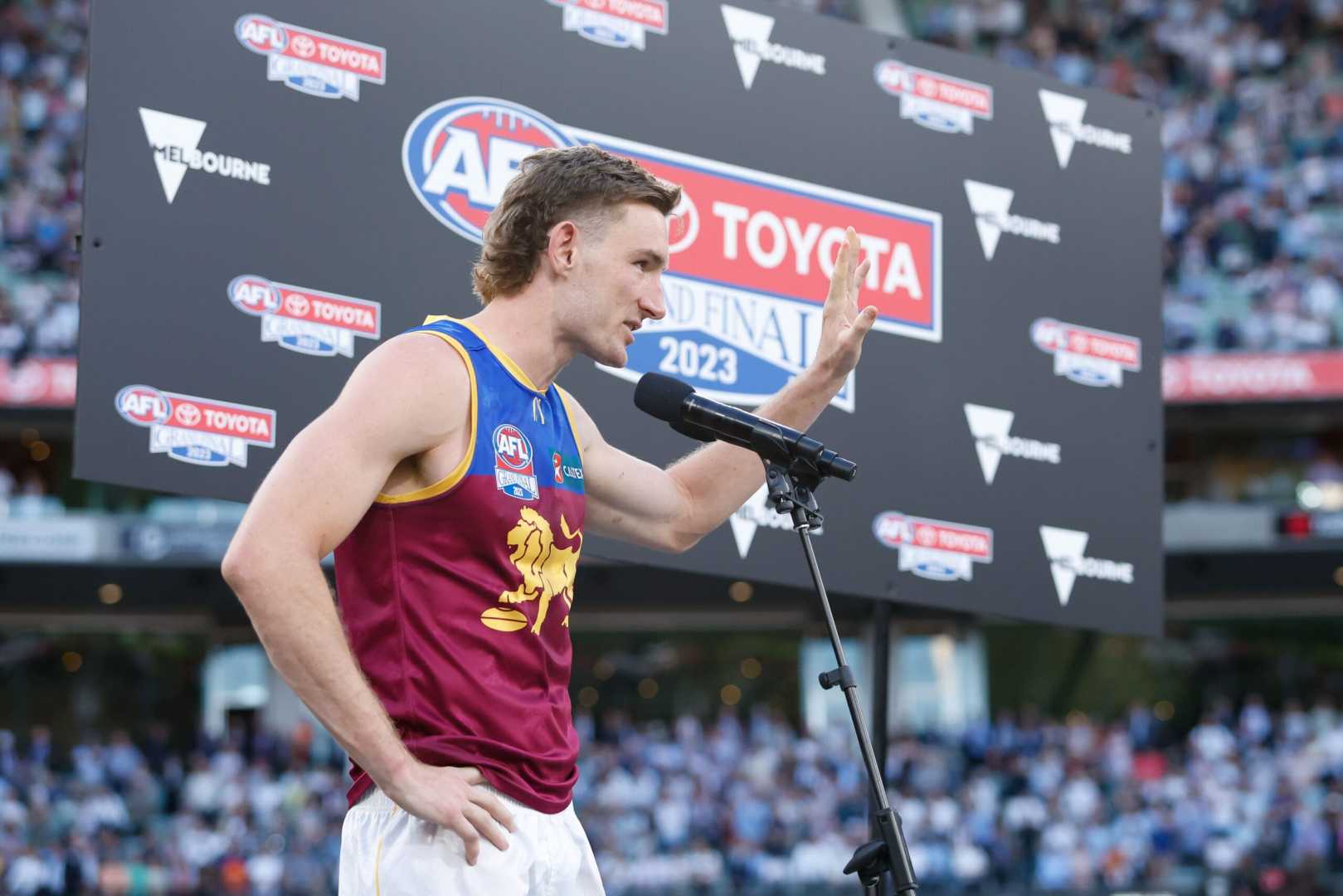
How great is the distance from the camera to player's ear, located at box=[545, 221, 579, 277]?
3.01 metres

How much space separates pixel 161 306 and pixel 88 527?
1722cm

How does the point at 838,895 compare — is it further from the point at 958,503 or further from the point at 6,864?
the point at 958,503

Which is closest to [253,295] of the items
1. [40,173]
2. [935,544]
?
[935,544]

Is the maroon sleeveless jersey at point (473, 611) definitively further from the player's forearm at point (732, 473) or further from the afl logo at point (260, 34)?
the afl logo at point (260, 34)

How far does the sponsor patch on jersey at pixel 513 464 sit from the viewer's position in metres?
2.83

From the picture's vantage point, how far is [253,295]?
13.9 feet

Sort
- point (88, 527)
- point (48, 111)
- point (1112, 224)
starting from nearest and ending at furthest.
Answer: point (1112, 224) < point (88, 527) < point (48, 111)

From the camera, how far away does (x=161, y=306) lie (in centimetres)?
410

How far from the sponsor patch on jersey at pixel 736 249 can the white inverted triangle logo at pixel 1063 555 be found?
28.3 inches

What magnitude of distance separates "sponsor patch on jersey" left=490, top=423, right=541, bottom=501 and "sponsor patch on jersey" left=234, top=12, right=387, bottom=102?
1831 millimetres

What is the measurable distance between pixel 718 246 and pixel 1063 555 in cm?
148

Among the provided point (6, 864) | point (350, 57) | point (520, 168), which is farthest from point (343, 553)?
point (6, 864)

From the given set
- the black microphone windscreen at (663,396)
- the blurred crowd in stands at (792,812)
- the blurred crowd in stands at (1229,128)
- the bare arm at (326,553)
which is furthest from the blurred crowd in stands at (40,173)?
the bare arm at (326,553)

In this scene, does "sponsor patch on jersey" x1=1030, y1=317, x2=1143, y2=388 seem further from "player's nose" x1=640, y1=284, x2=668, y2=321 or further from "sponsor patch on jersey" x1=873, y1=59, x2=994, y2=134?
"player's nose" x1=640, y1=284, x2=668, y2=321
